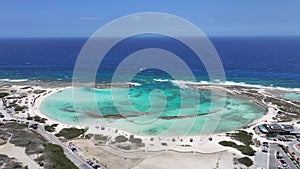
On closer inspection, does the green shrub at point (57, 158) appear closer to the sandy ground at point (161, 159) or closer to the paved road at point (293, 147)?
the sandy ground at point (161, 159)

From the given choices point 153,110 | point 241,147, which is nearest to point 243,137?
point 241,147

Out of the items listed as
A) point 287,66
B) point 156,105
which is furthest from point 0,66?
point 287,66

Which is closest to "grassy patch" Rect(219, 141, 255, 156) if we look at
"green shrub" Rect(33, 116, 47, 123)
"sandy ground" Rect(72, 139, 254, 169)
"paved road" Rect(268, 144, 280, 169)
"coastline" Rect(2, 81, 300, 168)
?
"coastline" Rect(2, 81, 300, 168)

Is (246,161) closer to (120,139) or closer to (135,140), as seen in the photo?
(135,140)

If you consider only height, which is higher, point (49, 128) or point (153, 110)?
point (153, 110)

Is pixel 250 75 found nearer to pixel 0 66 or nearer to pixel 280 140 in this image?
pixel 280 140

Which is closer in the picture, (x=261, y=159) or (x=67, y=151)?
(x=261, y=159)
